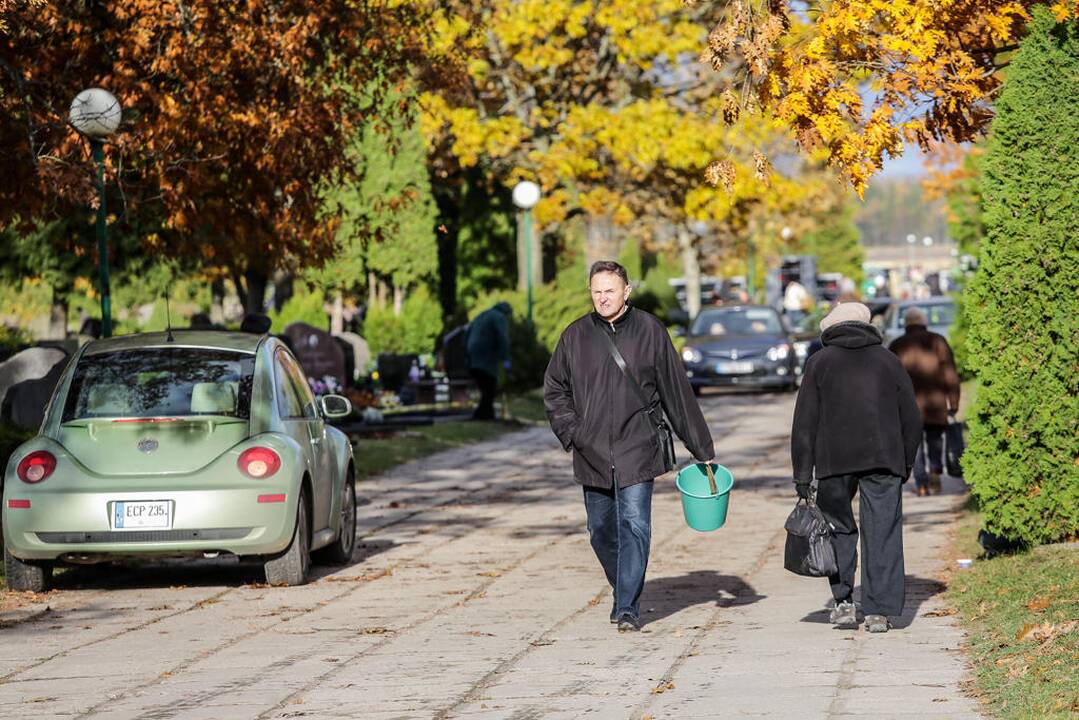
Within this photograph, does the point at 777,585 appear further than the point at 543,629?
Yes

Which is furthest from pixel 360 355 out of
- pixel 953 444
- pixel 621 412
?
pixel 621 412

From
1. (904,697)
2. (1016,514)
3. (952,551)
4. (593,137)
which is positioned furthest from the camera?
(593,137)

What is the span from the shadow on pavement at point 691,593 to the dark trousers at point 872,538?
1170 mm

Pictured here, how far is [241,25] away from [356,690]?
974 centimetres

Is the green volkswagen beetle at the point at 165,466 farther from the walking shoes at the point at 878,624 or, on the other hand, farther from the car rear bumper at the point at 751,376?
the car rear bumper at the point at 751,376

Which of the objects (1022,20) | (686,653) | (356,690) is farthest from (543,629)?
(1022,20)

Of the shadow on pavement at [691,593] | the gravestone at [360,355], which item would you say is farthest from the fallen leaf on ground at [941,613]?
the gravestone at [360,355]

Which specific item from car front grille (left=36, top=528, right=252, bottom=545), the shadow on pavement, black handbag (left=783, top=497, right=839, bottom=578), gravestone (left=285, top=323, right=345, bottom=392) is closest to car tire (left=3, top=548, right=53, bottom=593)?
car front grille (left=36, top=528, right=252, bottom=545)

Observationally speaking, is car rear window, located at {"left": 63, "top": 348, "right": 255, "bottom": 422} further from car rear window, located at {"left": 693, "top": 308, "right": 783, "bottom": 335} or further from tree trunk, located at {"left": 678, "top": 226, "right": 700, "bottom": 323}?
tree trunk, located at {"left": 678, "top": 226, "right": 700, "bottom": 323}

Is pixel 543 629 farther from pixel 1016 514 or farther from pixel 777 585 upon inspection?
pixel 1016 514

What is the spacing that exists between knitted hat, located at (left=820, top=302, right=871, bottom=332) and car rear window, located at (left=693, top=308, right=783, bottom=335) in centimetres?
2512

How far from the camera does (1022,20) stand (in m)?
12.3

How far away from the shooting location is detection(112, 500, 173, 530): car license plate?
37.7 feet

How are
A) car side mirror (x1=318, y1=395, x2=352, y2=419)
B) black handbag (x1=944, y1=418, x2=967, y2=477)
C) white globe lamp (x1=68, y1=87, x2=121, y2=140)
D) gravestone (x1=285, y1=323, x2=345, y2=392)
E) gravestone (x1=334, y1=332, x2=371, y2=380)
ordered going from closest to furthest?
car side mirror (x1=318, y1=395, x2=352, y2=419)
white globe lamp (x1=68, y1=87, x2=121, y2=140)
black handbag (x1=944, y1=418, x2=967, y2=477)
gravestone (x1=285, y1=323, x2=345, y2=392)
gravestone (x1=334, y1=332, x2=371, y2=380)
